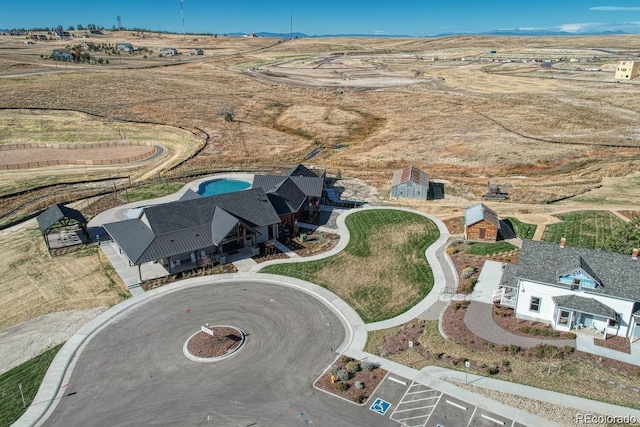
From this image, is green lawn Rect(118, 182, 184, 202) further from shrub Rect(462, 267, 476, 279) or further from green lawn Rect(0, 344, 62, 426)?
shrub Rect(462, 267, 476, 279)

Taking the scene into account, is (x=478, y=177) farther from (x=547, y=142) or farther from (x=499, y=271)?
(x=499, y=271)

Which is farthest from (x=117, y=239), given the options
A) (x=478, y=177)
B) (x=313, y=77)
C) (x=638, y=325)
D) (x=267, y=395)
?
(x=313, y=77)

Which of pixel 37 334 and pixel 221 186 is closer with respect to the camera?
pixel 37 334

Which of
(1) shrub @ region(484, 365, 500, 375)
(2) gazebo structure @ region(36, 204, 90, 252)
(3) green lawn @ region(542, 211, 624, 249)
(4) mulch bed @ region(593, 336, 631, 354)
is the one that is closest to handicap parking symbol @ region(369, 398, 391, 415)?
(1) shrub @ region(484, 365, 500, 375)

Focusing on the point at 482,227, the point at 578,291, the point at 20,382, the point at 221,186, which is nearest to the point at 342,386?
the point at 578,291

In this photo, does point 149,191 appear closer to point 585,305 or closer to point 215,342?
point 215,342

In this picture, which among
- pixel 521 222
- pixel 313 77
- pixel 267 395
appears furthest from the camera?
pixel 313 77
